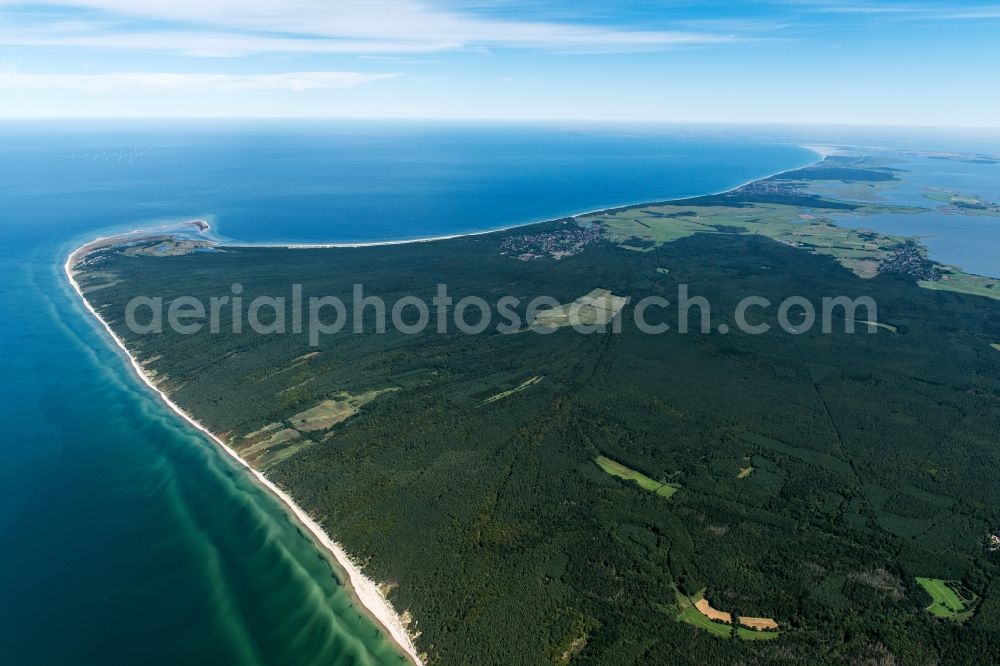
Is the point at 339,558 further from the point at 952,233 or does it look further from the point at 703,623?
the point at 952,233

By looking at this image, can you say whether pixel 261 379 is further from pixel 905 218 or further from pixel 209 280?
pixel 905 218

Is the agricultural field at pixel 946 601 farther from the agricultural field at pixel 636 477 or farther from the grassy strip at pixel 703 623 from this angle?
the agricultural field at pixel 636 477

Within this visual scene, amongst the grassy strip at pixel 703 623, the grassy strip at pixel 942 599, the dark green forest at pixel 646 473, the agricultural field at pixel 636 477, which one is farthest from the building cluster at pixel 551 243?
the grassy strip at pixel 942 599

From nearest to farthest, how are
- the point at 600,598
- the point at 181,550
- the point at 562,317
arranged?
the point at 600,598 → the point at 181,550 → the point at 562,317

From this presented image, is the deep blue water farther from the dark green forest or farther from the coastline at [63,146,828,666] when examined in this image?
the coastline at [63,146,828,666]

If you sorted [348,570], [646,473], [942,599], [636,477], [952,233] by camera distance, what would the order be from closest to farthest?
[942,599]
[348,570]
[636,477]
[646,473]
[952,233]

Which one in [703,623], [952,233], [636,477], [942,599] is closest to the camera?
[703,623]

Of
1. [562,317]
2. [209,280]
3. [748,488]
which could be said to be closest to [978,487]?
[748,488]

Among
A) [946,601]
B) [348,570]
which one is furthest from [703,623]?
[348,570]

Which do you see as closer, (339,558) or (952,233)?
(339,558)
